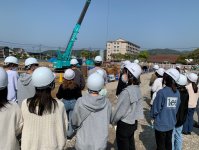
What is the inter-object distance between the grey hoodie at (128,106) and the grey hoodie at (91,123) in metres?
0.51

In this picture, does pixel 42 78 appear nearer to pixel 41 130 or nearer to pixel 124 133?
pixel 41 130

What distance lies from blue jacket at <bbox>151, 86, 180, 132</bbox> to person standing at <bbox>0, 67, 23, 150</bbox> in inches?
98.7

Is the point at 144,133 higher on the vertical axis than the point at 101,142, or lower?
lower

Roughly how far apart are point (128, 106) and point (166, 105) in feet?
2.58

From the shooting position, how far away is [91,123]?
3.32m

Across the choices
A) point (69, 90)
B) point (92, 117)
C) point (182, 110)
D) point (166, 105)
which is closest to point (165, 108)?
point (166, 105)

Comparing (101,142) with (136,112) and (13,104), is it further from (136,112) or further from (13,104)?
(13,104)

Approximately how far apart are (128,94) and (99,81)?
0.82 m

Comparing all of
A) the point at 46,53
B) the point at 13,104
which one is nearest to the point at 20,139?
the point at 13,104

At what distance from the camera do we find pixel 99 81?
3.27m

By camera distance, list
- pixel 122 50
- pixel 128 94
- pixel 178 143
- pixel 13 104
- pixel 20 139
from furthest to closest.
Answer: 1. pixel 122 50
2. pixel 178 143
3. pixel 128 94
4. pixel 20 139
5. pixel 13 104

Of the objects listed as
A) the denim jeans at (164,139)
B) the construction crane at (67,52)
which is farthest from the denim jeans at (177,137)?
the construction crane at (67,52)

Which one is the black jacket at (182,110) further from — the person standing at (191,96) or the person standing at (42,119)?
the person standing at (42,119)

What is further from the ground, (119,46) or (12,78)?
(119,46)
